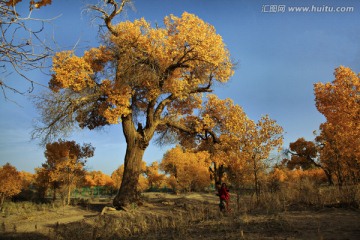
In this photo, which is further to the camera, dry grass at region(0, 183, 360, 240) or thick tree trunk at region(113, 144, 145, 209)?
thick tree trunk at region(113, 144, 145, 209)

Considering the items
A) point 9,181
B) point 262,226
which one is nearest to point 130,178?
point 262,226

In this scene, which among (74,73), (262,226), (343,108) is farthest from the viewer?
(343,108)

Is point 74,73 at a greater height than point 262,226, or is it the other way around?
point 74,73

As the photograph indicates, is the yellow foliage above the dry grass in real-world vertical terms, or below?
above

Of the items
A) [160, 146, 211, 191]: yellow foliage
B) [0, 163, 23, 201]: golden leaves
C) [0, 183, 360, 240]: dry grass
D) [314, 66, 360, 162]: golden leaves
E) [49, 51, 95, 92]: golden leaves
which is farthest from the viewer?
[160, 146, 211, 191]: yellow foliage

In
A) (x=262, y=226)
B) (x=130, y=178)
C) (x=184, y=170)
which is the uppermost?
(x=184, y=170)

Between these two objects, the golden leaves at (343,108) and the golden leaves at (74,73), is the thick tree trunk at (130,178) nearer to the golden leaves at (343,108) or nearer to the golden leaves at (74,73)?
the golden leaves at (74,73)

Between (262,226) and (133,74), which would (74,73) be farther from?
(262,226)

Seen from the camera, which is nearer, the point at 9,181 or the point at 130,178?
the point at 130,178

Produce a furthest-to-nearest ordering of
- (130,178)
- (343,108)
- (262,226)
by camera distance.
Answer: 1. (343,108)
2. (130,178)
3. (262,226)

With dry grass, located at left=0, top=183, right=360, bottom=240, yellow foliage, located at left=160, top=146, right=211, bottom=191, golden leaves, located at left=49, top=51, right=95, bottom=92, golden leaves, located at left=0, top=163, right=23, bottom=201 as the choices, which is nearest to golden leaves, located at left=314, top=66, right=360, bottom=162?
dry grass, located at left=0, top=183, right=360, bottom=240

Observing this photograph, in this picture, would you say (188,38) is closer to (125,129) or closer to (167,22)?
(167,22)

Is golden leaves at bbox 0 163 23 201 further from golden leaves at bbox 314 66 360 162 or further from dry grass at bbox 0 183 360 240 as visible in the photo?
golden leaves at bbox 314 66 360 162

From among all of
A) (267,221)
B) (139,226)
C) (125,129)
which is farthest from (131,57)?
(267,221)
